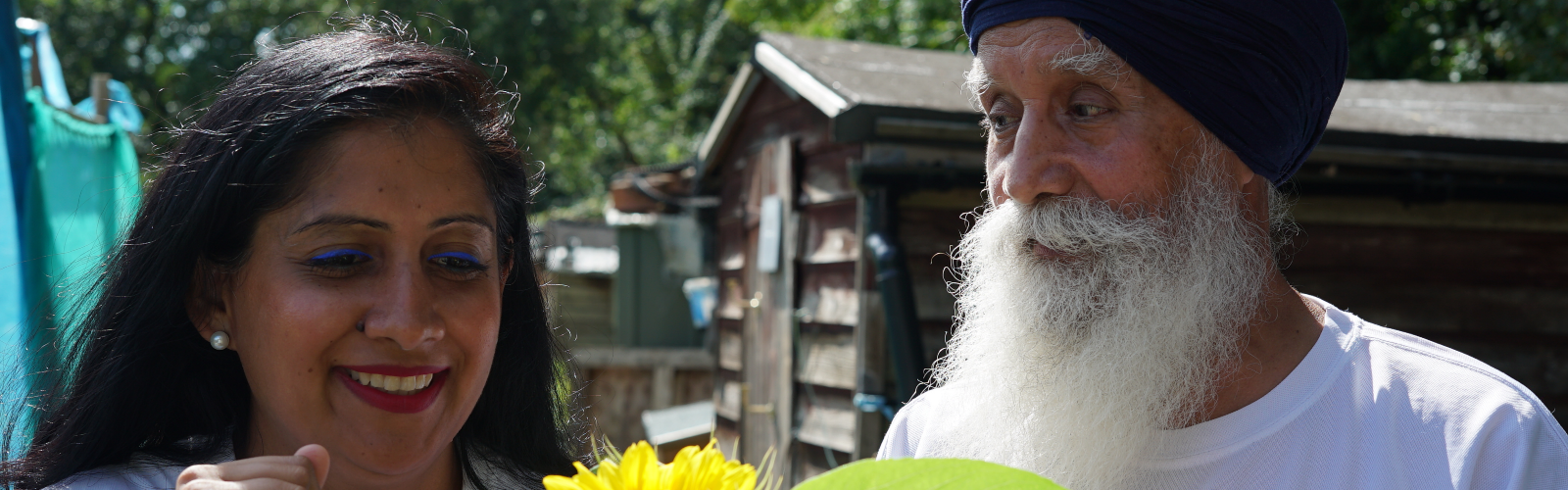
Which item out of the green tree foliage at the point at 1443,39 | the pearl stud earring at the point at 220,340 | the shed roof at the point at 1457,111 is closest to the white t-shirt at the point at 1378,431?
the pearl stud earring at the point at 220,340

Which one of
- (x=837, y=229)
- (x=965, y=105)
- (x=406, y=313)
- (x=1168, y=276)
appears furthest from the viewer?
(x=837, y=229)

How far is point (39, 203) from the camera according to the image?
3.13 meters

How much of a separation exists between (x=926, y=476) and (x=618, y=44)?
19.9m

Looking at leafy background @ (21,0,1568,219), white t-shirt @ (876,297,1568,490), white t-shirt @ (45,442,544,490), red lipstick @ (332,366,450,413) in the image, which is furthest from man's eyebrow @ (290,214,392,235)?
leafy background @ (21,0,1568,219)

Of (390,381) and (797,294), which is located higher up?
(390,381)

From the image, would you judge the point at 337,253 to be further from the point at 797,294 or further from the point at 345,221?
the point at 797,294

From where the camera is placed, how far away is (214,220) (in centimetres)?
149

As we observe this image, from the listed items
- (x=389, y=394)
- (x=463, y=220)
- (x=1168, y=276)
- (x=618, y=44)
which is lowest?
(x=618, y=44)

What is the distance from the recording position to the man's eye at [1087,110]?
157 cm

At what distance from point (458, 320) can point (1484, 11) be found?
11039 mm

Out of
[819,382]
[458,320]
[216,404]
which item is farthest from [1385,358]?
[819,382]

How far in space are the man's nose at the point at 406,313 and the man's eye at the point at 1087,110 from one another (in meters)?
0.99

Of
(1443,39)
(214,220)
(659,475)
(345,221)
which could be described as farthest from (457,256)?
(1443,39)

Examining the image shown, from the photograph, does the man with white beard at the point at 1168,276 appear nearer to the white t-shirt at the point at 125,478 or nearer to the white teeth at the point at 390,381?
the white teeth at the point at 390,381
